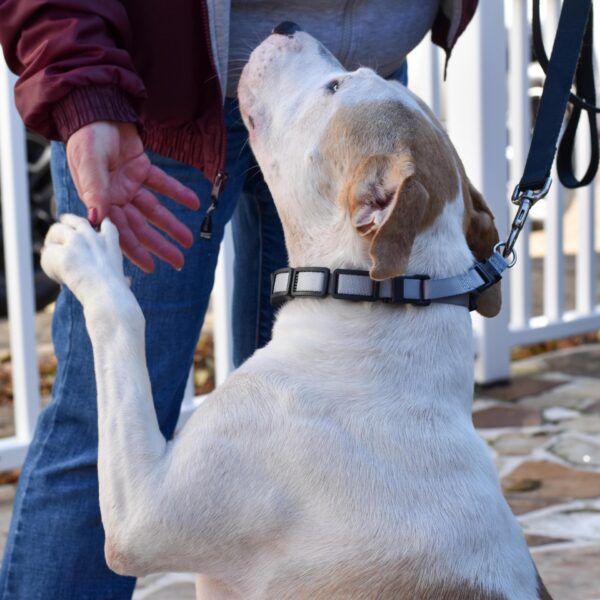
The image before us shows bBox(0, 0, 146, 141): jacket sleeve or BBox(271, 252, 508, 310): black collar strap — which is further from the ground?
BBox(0, 0, 146, 141): jacket sleeve

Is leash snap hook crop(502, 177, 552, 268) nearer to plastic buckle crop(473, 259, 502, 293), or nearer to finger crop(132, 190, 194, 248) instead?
plastic buckle crop(473, 259, 502, 293)

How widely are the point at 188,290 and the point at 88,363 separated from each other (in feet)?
1.00

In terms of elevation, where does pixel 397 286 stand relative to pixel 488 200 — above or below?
below

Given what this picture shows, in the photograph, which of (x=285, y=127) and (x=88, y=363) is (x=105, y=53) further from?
(x=88, y=363)

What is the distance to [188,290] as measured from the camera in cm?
285

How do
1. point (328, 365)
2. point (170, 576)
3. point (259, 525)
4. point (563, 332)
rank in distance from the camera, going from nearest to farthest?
point (259, 525), point (328, 365), point (170, 576), point (563, 332)

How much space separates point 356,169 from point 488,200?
3414mm

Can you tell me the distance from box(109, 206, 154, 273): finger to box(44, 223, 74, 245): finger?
100mm

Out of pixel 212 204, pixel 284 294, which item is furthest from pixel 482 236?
pixel 212 204

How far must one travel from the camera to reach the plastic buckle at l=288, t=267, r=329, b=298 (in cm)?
248

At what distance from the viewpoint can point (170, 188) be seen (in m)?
2.59

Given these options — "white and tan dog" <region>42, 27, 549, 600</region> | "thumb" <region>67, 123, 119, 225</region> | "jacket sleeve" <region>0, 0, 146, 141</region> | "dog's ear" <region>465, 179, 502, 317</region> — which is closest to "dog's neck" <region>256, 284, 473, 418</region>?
A: "white and tan dog" <region>42, 27, 549, 600</region>

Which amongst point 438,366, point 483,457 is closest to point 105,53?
point 438,366

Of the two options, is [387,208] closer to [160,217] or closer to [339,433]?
[339,433]
